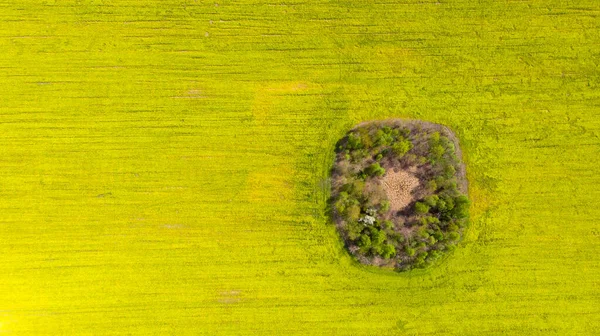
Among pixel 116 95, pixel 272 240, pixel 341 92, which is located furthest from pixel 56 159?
pixel 341 92

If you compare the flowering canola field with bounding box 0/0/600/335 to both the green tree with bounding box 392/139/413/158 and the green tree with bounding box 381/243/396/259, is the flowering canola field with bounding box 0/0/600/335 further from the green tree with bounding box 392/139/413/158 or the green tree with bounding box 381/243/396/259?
the green tree with bounding box 392/139/413/158

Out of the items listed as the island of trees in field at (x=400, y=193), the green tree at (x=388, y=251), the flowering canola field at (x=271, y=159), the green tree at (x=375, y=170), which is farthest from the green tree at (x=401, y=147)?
the green tree at (x=388, y=251)

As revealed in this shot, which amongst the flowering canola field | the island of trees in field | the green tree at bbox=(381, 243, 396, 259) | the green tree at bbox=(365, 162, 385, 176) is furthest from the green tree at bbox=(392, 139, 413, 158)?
the green tree at bbox=(381, 243, 396, 259)

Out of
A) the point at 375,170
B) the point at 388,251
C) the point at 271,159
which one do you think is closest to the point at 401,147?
the point at 375,170

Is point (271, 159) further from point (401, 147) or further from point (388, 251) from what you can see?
point (388, 251)

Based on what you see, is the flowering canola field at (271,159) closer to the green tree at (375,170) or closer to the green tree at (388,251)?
the green tree at (388,251)

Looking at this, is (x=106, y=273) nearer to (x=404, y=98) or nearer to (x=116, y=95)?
(x=116, y=95)
